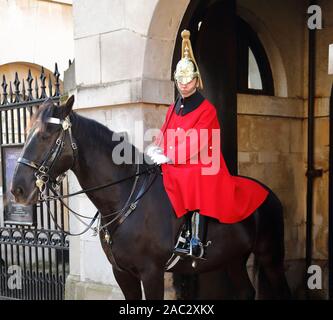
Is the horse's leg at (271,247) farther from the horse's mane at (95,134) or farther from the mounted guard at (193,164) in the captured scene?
the horse's mane at (95,134)

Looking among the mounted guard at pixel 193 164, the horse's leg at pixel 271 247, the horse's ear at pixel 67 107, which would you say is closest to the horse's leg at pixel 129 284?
the mounted guard at pixel 193 164

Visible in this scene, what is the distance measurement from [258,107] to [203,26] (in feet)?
4.36

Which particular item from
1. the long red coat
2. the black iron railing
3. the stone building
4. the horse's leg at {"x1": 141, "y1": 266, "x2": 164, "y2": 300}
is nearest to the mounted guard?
the long red coat

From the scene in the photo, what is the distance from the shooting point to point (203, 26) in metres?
5.97

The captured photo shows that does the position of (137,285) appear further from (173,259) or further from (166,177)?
(166,177)

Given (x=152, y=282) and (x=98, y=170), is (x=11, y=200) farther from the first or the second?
(x=152, y=282)

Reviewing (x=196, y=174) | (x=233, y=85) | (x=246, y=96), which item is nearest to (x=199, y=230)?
(x=196, y=174)

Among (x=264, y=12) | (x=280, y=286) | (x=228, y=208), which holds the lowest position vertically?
(x=280, y=286)

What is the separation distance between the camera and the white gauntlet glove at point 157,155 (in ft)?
13.3

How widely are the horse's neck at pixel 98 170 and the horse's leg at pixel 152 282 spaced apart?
1.79ft

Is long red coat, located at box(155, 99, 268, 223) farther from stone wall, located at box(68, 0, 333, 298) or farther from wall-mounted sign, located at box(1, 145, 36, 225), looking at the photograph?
wall-mounted sign, located at box(1, 145, 36, 225)

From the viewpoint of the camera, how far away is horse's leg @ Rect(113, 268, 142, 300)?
14.1 feet

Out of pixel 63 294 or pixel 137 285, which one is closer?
pixel 137 285

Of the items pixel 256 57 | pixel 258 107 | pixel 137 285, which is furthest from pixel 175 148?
pixel 256 57
